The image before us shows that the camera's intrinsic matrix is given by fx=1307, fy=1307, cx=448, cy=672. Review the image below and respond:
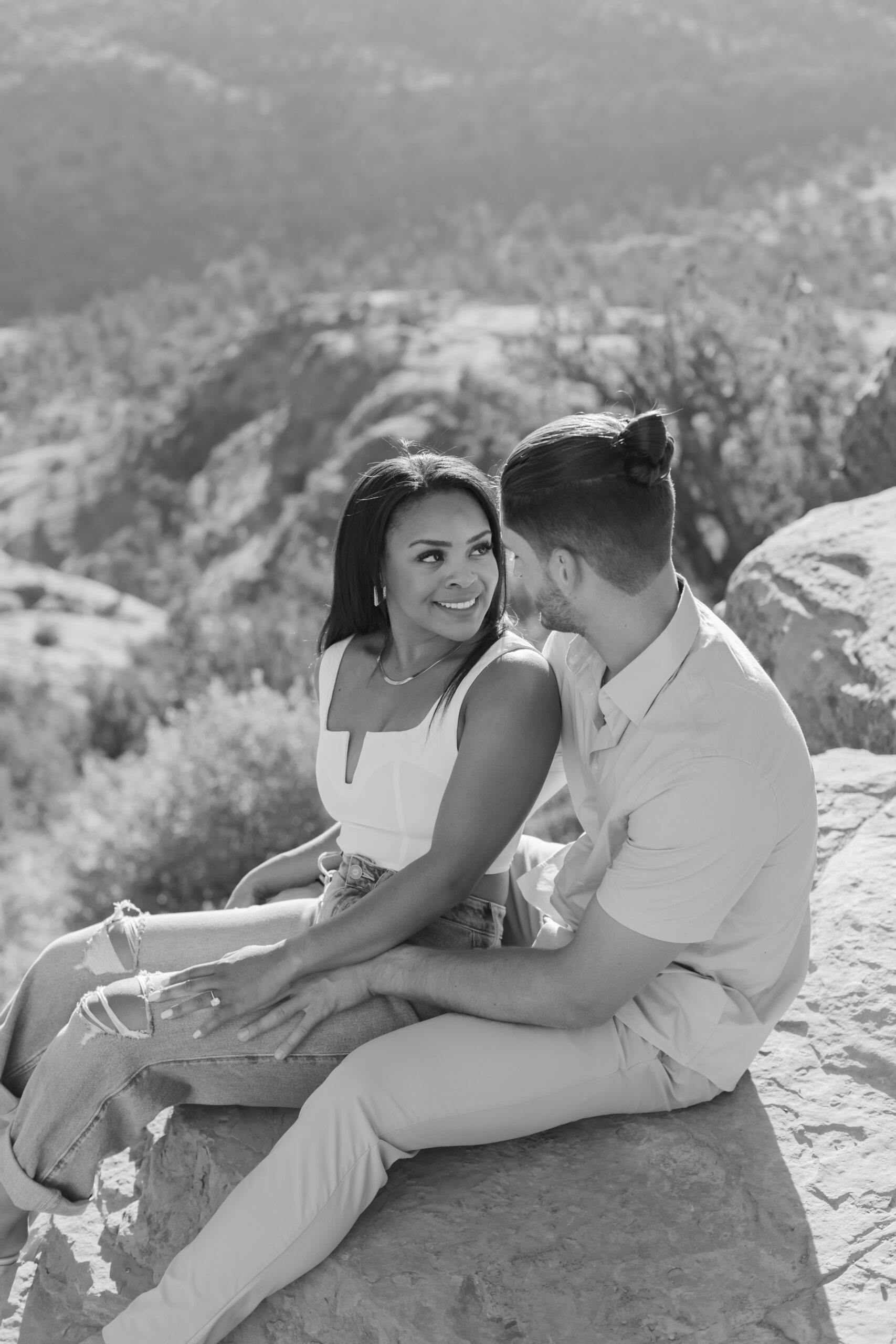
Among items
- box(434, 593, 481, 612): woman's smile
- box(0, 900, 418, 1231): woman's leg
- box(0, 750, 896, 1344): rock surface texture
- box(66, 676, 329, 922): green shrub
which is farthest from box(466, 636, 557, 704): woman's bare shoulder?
box(66, 676, 329, 922): green shrub

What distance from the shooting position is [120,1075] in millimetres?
2438

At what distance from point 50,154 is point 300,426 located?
104ft

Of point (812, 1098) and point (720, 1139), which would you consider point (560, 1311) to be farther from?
point (812, 1098)

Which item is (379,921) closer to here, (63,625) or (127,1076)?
(127,1076)

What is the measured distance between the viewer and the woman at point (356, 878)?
2.43 metres

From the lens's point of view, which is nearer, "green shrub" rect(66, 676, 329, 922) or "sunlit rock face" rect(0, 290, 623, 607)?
"green shrub" rect(66, 676, 329, 922)

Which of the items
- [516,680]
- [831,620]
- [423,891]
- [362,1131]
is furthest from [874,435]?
[362,1131]

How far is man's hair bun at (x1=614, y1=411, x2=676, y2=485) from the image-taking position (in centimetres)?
207

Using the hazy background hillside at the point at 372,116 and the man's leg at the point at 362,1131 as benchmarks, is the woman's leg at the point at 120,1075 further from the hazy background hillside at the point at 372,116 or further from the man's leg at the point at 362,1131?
the hazy background hillside at the point at 372,116

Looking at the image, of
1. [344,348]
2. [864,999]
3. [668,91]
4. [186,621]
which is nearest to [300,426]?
[344,348]

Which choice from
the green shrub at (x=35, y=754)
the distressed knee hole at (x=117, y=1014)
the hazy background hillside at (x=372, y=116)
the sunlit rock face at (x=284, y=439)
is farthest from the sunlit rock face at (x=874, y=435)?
the hazy background hillside at (x=372, y=116)

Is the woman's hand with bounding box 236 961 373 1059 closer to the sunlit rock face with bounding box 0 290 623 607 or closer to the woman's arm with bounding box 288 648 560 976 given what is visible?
the woman's arm with bounding box 288 648 560 976

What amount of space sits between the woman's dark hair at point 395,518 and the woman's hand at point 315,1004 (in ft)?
1.85

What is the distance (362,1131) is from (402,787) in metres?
0.71
